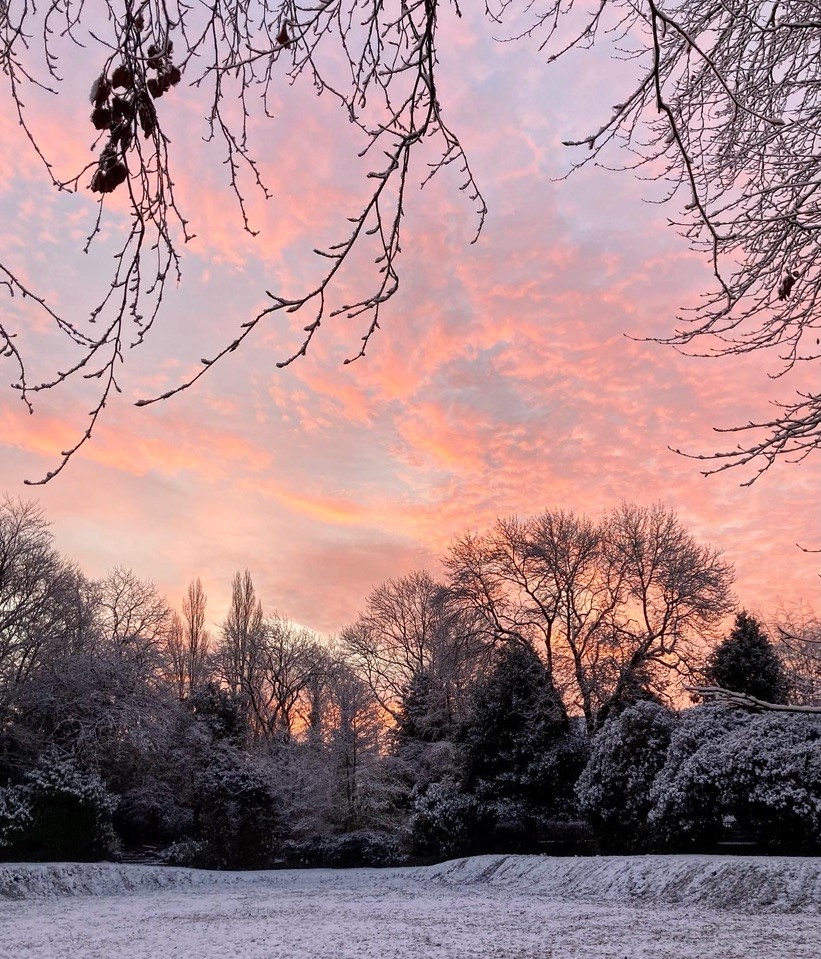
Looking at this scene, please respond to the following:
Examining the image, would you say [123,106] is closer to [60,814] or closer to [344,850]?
[60,814]

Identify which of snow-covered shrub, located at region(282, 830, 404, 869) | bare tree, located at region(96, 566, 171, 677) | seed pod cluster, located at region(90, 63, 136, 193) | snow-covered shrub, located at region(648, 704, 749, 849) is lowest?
snow-covered shrub, located at region(282, 830, 404, 869)

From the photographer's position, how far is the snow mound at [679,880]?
31.6ft

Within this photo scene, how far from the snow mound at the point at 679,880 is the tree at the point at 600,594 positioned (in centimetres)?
584

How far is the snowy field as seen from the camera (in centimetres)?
768

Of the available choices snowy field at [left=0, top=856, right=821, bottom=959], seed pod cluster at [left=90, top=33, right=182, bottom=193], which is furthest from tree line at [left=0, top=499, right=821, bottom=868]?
seed pod cluster at [left=90, top=33, right=182, bottom=193]

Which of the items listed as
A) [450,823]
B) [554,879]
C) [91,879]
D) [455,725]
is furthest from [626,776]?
[91,879]

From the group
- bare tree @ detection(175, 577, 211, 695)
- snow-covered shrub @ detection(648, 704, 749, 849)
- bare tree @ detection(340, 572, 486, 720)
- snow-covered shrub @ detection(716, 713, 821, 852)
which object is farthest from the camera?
bare tree @ detection(175, 577, 211, 695)

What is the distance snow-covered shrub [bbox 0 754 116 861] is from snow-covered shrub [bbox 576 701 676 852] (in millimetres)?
10797

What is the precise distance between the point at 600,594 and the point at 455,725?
548 cm

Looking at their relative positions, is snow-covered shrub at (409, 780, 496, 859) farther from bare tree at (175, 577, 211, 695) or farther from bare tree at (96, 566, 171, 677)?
Result: bare tree at (175, 577, 211, 695)

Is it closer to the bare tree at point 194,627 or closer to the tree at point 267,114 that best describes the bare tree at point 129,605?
the bare tree at point 194,627

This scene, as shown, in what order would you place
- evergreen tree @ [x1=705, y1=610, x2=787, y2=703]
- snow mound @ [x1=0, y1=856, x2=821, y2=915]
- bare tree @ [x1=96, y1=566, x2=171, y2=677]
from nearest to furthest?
1. snow mound @ [x1=0, y1=856, x2=821, y2=915]
2. evergreen tree @ [x1=705, y1=610, x2=787, y2=703]
3. bare tree @ [x1=96, y1=566, x2=171, y2=677]

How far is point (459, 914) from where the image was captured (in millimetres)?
10352

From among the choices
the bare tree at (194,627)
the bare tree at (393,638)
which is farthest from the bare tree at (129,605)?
the bare tree at (393,638)
